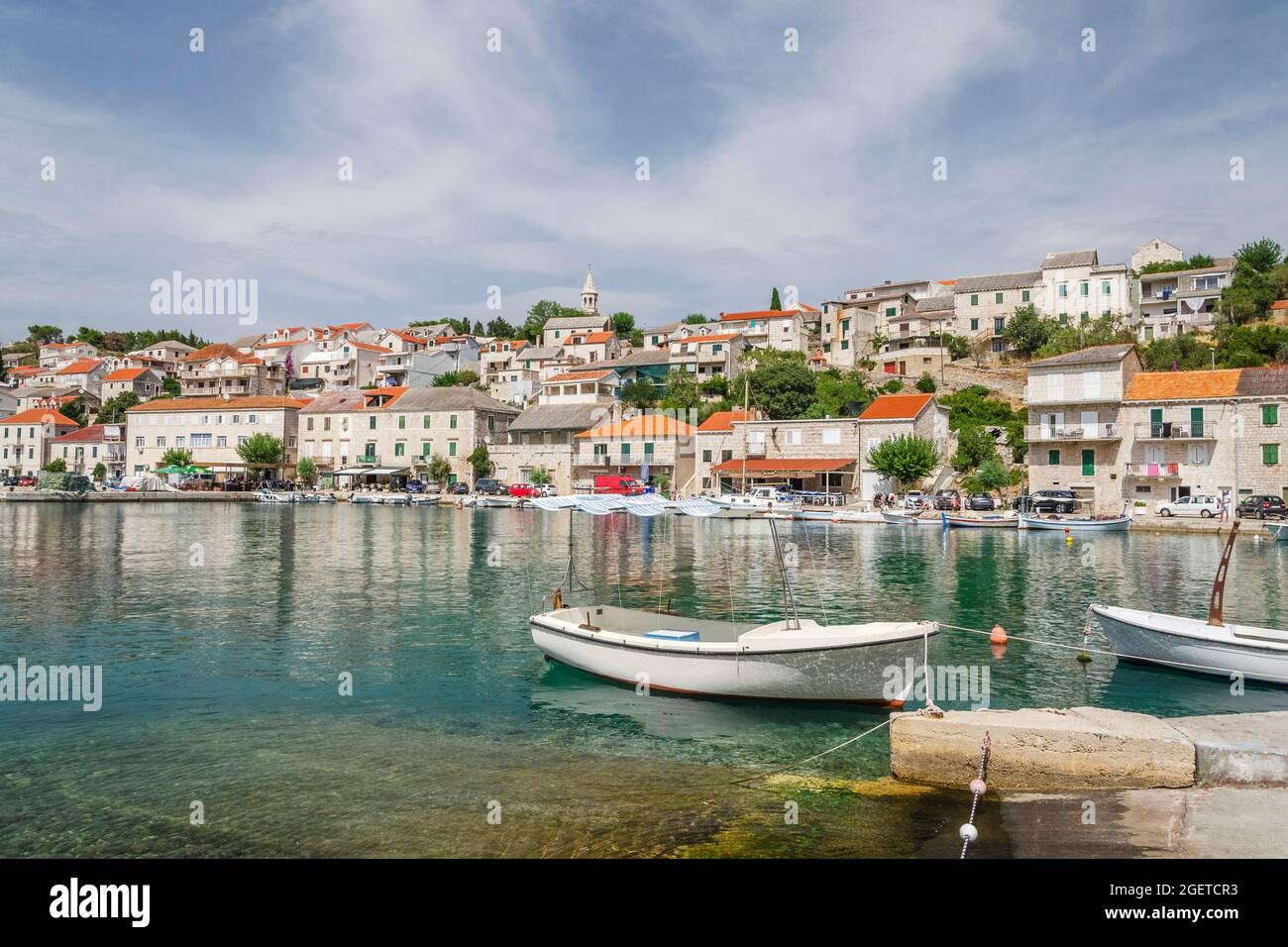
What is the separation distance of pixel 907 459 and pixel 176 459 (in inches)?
2617

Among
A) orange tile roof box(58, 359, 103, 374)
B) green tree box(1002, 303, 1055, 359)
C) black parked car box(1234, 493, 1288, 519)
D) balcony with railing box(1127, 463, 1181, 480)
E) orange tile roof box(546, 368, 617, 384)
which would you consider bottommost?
black parked car box(1234, 493, 1288, 519)

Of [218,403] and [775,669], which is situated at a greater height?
[218,403]

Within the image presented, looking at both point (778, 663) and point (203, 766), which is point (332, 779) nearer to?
point (203, 766)

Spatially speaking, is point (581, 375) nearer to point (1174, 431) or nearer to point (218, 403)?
point (218, 403)

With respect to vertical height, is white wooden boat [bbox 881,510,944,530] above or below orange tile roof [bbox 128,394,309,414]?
below

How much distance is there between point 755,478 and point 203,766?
5114 centimetres

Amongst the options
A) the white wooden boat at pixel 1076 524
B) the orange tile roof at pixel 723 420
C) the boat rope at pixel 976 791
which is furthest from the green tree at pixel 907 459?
the boat rope at pixel 976 791

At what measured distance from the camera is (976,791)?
798cm

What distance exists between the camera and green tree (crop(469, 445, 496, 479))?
7156cm

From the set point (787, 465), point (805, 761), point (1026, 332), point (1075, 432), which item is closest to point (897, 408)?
point (787, 465)

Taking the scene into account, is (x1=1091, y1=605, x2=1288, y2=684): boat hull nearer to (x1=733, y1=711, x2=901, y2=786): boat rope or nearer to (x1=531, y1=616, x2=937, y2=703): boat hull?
(x1=531, y1=616, x2=937, y2=703): boat hull

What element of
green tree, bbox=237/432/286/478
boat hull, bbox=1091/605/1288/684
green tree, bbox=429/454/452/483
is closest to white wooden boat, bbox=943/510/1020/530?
boat hull, bbox=1091/605/1288/684

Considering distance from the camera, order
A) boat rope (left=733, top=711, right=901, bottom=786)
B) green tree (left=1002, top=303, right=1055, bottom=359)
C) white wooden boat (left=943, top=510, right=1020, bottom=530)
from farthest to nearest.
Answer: green tree (left=1002, top=303, right=1055, bottom=359)
white wooden boat (left=943, top=510, right=1020, bottom=530)
boat rope (left=733, top=711, right=901, bottom=786)

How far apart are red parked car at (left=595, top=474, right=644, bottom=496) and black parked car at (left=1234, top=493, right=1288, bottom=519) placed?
116 ft
